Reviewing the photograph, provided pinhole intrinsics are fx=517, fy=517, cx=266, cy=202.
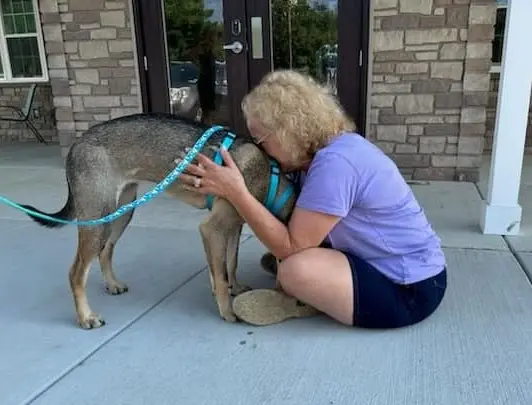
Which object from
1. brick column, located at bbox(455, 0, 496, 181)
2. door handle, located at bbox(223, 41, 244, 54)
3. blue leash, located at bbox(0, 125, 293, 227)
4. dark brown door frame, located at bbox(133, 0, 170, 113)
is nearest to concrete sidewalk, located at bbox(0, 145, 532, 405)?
blue leash, located at bbox(0, 125, 293, 227)

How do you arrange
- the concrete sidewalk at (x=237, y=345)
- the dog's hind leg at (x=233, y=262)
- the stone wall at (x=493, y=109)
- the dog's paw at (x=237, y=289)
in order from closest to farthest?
the concrete sidewalk at (x=237, y=345) → the dog's hind leg at (x=233, y=262) → the dog's paw at (x=237, y=289) → the stone wall at (x=493, y=109)

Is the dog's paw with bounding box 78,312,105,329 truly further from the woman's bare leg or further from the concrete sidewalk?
the woman's bare leg

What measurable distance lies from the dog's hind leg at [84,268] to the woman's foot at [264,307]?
703 mm

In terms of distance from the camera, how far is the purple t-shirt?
2.14 meters

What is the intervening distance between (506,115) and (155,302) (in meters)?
2.58

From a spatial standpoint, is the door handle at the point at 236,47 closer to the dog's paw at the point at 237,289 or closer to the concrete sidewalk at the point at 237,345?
the concrete sidewalk at the point at 237,345

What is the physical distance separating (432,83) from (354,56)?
83cm

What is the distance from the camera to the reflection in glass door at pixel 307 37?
212 inches

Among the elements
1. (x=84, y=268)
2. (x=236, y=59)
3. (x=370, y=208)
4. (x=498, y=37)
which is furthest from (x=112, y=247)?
(x=498, y=37)

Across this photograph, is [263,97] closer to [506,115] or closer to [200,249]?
[200,249]

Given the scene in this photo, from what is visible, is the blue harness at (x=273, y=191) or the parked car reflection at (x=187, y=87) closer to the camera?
the blue harness at (x=273, y=191)

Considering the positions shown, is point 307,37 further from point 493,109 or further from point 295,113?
point 295,113

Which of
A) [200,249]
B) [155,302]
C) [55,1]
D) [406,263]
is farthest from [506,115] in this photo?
[55,1]

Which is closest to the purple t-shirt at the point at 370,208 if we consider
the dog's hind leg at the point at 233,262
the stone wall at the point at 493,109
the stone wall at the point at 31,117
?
the dog's hind leg at the point at 233,262
